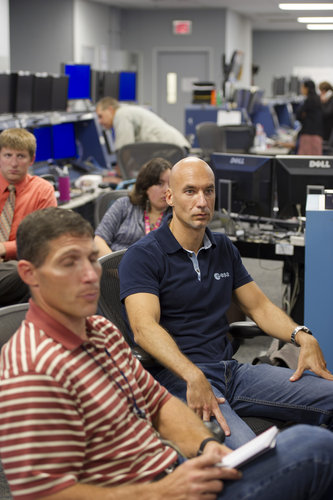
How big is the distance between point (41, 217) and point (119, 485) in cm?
→ 55

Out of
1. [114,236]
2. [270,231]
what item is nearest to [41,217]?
[114,236]

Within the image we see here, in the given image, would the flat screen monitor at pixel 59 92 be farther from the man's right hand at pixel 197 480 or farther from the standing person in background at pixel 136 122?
the man's right hand at pixel 197 480

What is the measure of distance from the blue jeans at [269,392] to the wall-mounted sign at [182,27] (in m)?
12.9

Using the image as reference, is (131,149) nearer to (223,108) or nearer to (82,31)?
(223,108)

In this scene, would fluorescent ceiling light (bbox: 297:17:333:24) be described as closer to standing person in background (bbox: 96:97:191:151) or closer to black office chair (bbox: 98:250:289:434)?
standing person in background (bbox: 96:97:191:151)

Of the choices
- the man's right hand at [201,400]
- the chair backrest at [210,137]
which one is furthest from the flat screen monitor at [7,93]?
the man's right hand at [201,400]

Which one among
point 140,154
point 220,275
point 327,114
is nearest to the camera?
point 220,275

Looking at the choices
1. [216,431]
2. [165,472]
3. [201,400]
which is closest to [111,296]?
[201,400]

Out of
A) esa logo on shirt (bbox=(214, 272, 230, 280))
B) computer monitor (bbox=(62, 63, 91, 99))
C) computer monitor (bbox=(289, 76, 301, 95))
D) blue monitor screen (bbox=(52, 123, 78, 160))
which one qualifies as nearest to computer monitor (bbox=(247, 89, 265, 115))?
computer monitor (bbox=(62, 63, 91, 99))

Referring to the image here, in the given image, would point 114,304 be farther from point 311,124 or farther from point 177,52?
point 177,52

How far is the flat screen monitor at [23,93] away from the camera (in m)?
5.41

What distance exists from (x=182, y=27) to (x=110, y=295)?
12648 mm

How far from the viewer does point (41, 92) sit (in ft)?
Answer: 19.2

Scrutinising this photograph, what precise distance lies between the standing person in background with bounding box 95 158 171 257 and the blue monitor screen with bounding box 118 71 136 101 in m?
4.60
